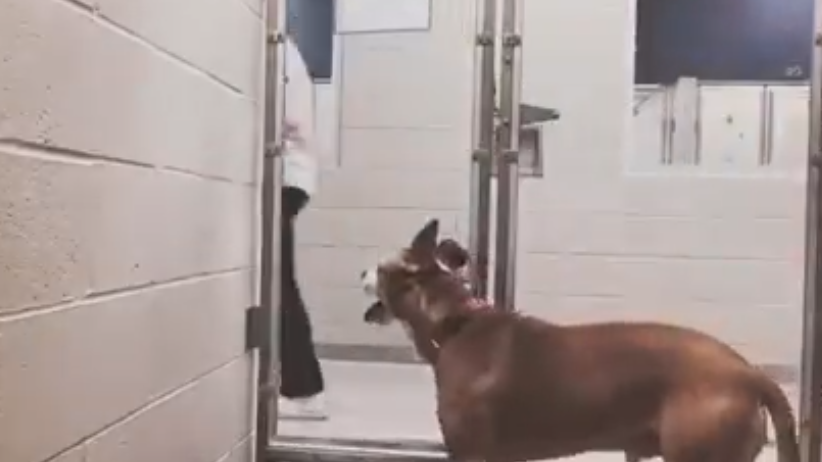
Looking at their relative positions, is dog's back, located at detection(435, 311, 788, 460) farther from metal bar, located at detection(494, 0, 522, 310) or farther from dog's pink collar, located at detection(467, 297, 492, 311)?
metal bar, located at detection(494, 0, 522, 310)

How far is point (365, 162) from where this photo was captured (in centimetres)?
432

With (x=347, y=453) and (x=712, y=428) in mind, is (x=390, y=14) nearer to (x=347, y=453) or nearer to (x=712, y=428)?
(x=347, y=453)

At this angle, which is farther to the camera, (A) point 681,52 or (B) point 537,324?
(A) point 681,52

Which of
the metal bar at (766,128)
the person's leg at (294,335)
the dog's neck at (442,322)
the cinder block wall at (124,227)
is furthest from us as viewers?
the metal bar at (766,128)

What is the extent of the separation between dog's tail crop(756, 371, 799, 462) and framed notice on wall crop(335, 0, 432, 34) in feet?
7.90

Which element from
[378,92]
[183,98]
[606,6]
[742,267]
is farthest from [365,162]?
[183,98]

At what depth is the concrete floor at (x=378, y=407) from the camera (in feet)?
9.18

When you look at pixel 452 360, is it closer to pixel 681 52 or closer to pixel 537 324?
pixel 537 324

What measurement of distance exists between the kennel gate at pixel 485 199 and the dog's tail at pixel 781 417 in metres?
0.45

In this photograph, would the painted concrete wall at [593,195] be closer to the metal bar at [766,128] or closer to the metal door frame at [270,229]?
the metal bar at [766,128]

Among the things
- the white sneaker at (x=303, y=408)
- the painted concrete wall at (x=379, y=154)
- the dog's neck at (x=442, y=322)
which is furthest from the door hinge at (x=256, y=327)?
the painted concrete wall at (x=379, y=154)

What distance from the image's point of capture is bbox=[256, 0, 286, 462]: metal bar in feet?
8.62

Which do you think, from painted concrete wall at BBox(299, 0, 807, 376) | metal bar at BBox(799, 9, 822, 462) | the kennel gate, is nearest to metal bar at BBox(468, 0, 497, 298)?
the kennel gate

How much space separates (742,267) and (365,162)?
4.69ft
